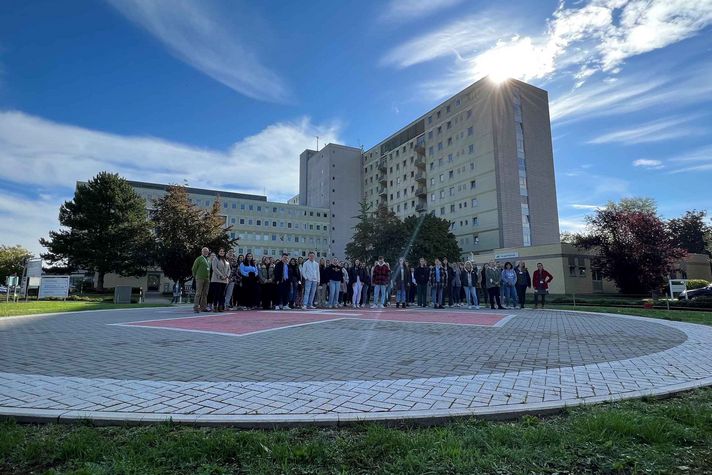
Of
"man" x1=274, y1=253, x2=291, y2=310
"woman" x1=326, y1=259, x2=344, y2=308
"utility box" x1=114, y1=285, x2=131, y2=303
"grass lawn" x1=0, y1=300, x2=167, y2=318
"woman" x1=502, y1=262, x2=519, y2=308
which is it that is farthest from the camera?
"utility box" x1=114, y1=285, x2=131, y2=303

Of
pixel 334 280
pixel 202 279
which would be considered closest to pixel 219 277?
pixel 202 279

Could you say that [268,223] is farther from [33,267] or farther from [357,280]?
[357,280]

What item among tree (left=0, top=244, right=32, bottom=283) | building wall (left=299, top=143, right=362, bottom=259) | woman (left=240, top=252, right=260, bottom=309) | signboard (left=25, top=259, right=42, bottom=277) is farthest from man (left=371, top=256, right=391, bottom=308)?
building wall (left=299, top=143, right=362, bottom=259)

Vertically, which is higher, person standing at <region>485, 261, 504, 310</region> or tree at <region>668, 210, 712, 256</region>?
tree at <region>668, 210, 712, 256</region>

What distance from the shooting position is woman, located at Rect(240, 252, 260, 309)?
14.8m

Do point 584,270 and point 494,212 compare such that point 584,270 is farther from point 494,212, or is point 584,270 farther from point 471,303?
point 471,303

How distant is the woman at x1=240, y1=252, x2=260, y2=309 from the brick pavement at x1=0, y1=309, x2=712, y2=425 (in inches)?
259

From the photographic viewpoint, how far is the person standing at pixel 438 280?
682 inches

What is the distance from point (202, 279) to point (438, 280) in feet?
30.8

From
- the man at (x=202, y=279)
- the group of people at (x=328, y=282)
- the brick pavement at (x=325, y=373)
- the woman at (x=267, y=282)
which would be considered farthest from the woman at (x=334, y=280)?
the brick pavement at (x=325, y=373)

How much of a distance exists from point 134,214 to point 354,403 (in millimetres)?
52578

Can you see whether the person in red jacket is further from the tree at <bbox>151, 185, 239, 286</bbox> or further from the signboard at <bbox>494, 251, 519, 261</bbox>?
the tree at <bbox>151, 185, 239, 286</bbox>

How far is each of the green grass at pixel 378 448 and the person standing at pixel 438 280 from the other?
14.2 m

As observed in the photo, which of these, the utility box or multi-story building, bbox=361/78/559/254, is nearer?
the utility box
